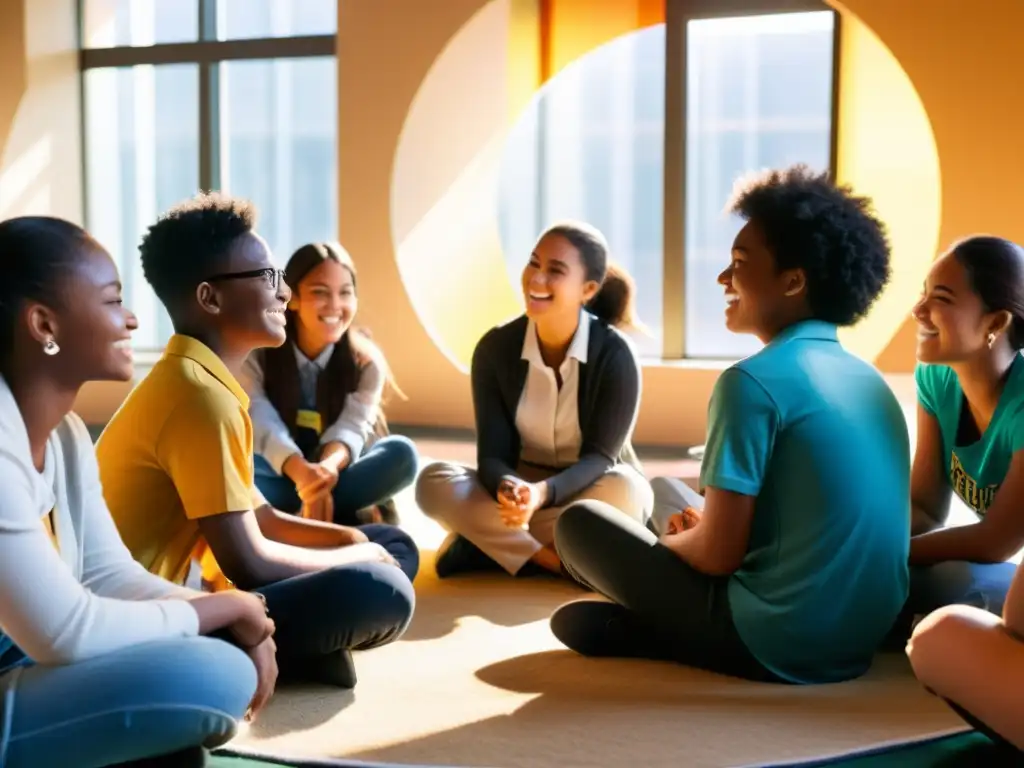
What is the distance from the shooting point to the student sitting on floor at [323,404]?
3393 millimetres

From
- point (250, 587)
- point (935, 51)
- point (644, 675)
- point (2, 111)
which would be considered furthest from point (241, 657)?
point (2, 111)

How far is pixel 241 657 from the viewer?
1681mm

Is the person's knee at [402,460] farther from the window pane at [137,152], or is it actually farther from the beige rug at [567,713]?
the window pane at [137,152]

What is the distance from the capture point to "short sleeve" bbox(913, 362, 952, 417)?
8.68 ft

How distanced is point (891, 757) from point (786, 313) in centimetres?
83

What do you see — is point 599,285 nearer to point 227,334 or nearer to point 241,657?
point 227,334

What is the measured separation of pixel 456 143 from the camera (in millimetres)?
6441

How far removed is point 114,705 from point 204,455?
23.6 inches

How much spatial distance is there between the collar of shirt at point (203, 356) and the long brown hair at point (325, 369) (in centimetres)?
124

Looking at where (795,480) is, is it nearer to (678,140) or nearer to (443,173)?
(678,140)

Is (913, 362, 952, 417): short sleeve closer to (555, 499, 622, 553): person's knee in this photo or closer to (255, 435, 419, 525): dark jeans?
(555, 499, 622, 553): person's knee

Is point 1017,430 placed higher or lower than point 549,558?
higher

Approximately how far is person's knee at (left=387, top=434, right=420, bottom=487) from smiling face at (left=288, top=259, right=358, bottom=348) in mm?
379

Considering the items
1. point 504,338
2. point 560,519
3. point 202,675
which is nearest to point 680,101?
point 504,338
